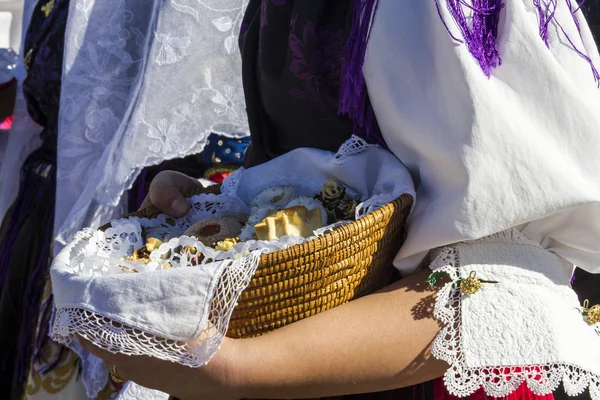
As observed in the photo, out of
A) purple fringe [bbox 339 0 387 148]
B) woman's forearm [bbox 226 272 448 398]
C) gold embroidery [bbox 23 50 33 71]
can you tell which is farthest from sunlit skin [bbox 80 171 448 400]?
gold embroidery [bbox 23 50 33 71]

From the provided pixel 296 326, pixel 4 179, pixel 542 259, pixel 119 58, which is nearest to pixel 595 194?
pixel 542 259

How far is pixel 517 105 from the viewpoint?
2.56 feet

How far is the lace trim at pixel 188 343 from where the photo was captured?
29.0 inches

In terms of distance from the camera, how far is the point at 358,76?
840mm

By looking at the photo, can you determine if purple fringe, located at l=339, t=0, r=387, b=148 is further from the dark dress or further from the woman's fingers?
the woman's fingers

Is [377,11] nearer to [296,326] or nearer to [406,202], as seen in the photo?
[406,202]

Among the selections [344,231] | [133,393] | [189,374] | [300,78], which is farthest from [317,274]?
[133,393]

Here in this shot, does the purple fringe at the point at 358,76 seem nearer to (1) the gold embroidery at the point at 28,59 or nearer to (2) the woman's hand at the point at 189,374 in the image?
(2) the woman's hand at the point at 189,374

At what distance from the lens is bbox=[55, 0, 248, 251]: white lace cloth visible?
1507mm

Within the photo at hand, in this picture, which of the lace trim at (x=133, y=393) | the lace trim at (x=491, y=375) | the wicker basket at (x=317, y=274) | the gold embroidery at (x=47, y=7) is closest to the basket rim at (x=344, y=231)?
the wicker basket at (x=317, y=274)

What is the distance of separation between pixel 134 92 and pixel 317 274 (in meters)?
0.90

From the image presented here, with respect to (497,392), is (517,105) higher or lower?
higher

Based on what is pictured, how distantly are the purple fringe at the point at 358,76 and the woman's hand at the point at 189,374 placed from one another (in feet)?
0.97

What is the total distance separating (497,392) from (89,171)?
1.14m
